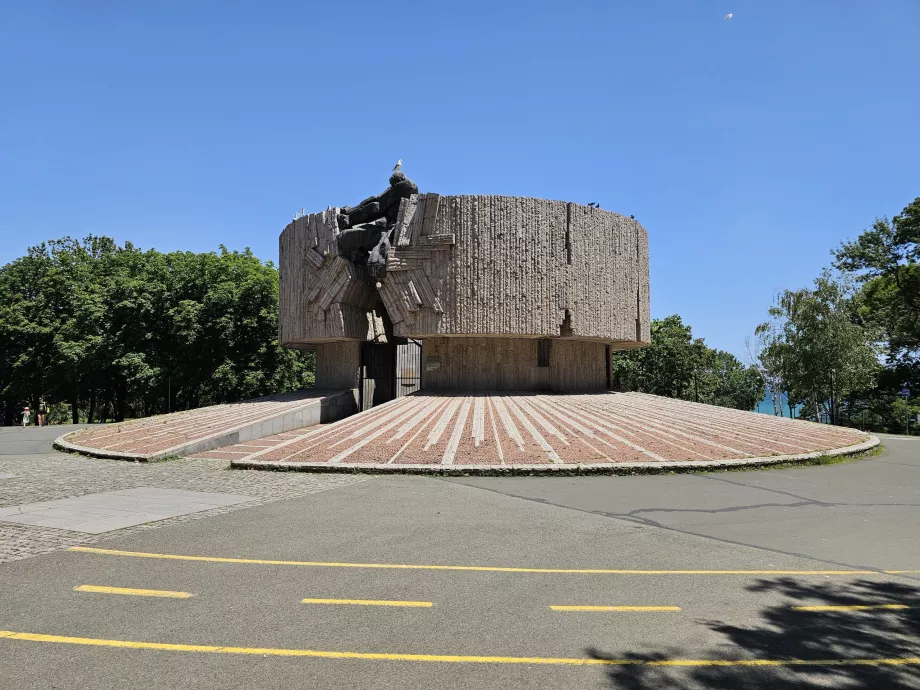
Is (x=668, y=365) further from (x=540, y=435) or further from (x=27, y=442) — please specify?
(x=27, y=442)

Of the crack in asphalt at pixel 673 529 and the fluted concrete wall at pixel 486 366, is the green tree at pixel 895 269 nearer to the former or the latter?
the fluted concrete wall at pixel 486 366

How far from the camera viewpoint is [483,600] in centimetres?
477

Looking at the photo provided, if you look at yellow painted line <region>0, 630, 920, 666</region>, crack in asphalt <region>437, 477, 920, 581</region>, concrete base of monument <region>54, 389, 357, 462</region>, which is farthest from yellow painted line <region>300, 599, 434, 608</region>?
concrete base of monument <region>54, 389, 357, 462</region>

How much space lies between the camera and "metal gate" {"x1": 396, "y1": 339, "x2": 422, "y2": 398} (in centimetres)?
2852

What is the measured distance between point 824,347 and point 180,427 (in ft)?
95.0

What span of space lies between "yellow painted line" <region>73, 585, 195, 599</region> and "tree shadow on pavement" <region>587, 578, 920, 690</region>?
3438 mm

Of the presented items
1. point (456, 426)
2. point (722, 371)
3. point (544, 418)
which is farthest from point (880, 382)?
point (456, 426)

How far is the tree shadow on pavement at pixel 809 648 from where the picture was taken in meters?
3.48

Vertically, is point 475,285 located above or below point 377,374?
above

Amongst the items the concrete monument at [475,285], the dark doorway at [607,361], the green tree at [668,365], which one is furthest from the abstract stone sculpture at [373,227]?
the green tree at [668,365]

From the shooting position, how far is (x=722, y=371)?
62375 millimetres

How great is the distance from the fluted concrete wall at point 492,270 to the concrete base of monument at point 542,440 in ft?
9.54

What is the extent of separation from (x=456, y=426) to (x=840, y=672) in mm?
12639

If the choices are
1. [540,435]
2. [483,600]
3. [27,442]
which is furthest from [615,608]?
[27,442]
